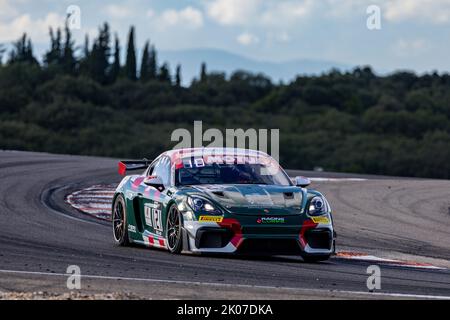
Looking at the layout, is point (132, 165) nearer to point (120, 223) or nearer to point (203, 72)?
point (120, 223)

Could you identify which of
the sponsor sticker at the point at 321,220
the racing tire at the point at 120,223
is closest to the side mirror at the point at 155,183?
the racing tire at the point at 120,223

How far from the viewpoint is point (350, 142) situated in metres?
78.1

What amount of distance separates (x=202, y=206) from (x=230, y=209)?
294 mm

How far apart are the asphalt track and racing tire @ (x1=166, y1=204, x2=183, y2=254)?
159 millimetres

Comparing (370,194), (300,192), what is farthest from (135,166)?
(370,194)

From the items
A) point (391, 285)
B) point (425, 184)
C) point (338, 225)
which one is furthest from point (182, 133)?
point (391, 285)

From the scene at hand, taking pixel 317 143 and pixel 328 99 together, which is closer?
pixel 317 143

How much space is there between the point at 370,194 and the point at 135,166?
7973 mm

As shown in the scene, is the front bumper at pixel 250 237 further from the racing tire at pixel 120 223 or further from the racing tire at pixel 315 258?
the racing tire at pixel 120 223

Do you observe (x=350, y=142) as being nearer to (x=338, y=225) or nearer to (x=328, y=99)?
(x=328, y=99)

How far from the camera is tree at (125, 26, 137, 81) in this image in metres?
96.8

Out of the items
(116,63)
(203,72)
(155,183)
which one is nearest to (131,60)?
(116,63)

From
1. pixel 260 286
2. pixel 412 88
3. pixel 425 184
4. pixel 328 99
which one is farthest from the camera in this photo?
pixel 412 88
